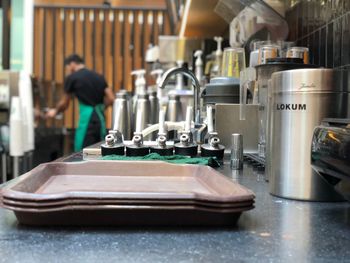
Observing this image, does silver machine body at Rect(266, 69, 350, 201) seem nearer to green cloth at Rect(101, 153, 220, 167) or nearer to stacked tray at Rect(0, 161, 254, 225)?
stacked tray at Rect(0, 161, 254, 225)

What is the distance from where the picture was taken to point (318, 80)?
698mm

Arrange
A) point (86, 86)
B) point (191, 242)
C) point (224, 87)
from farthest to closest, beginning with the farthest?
point (86, 86), point (224, 87), point (191, 242)

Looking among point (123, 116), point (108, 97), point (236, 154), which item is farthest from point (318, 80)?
point (108, 97)

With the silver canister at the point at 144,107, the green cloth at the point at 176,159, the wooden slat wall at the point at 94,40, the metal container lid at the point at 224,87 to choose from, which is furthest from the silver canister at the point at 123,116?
the wooden slat wall at the point at 94,40

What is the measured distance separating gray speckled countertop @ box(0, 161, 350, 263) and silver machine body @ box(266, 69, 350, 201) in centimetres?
10

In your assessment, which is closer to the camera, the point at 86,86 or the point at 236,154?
the point at 236,154

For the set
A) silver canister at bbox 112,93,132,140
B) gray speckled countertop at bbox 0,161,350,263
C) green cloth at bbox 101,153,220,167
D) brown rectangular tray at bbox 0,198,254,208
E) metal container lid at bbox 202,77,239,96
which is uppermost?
metal container lid at bbox 202,77,239,96

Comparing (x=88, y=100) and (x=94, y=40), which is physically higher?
(x=94, y=40)

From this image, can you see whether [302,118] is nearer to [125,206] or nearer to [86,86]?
[125,206]

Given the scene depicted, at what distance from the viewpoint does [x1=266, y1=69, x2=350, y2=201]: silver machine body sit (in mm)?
702

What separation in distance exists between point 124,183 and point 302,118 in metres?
0.28

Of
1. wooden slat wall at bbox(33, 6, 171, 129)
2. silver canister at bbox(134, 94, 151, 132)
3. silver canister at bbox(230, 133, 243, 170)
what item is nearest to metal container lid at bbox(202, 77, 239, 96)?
silver canister at bbox(134, 94, 151, 132)

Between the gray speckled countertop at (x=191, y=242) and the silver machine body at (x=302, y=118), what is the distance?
0.10 meters

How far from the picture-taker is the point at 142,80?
2436 millimetres
